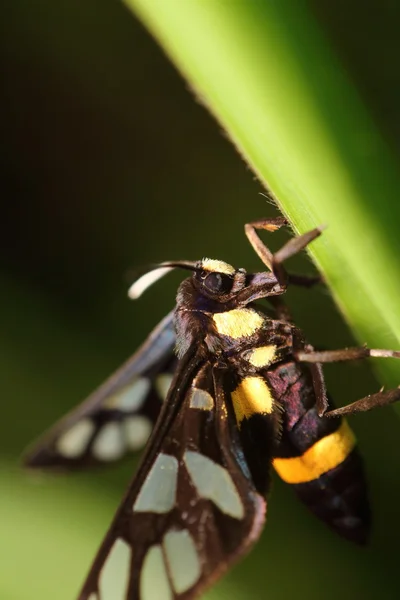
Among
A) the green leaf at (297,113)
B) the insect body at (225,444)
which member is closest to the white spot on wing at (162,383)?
the insect body at (225,444)

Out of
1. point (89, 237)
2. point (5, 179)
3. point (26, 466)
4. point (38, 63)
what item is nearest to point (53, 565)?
point (26, 466)

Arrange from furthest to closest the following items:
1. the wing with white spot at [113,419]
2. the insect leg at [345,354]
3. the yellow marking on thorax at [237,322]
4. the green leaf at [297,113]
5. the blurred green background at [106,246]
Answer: the blurred green background at [106,246] < the wing with white spot at [113,419] < the yellow marking on thorax at [237,322] < the insect leg at [345,354] < the green leaf at [297,113]

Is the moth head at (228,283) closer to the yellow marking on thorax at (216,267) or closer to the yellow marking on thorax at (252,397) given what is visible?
the yellow marking on thorax at (216,267)

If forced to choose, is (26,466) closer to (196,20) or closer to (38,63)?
(196,20)

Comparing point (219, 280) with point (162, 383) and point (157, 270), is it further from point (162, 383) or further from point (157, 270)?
point (162, 383)

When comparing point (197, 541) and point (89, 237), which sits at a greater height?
point (89, 237)

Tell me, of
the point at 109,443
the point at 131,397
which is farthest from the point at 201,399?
the point at 109,443
